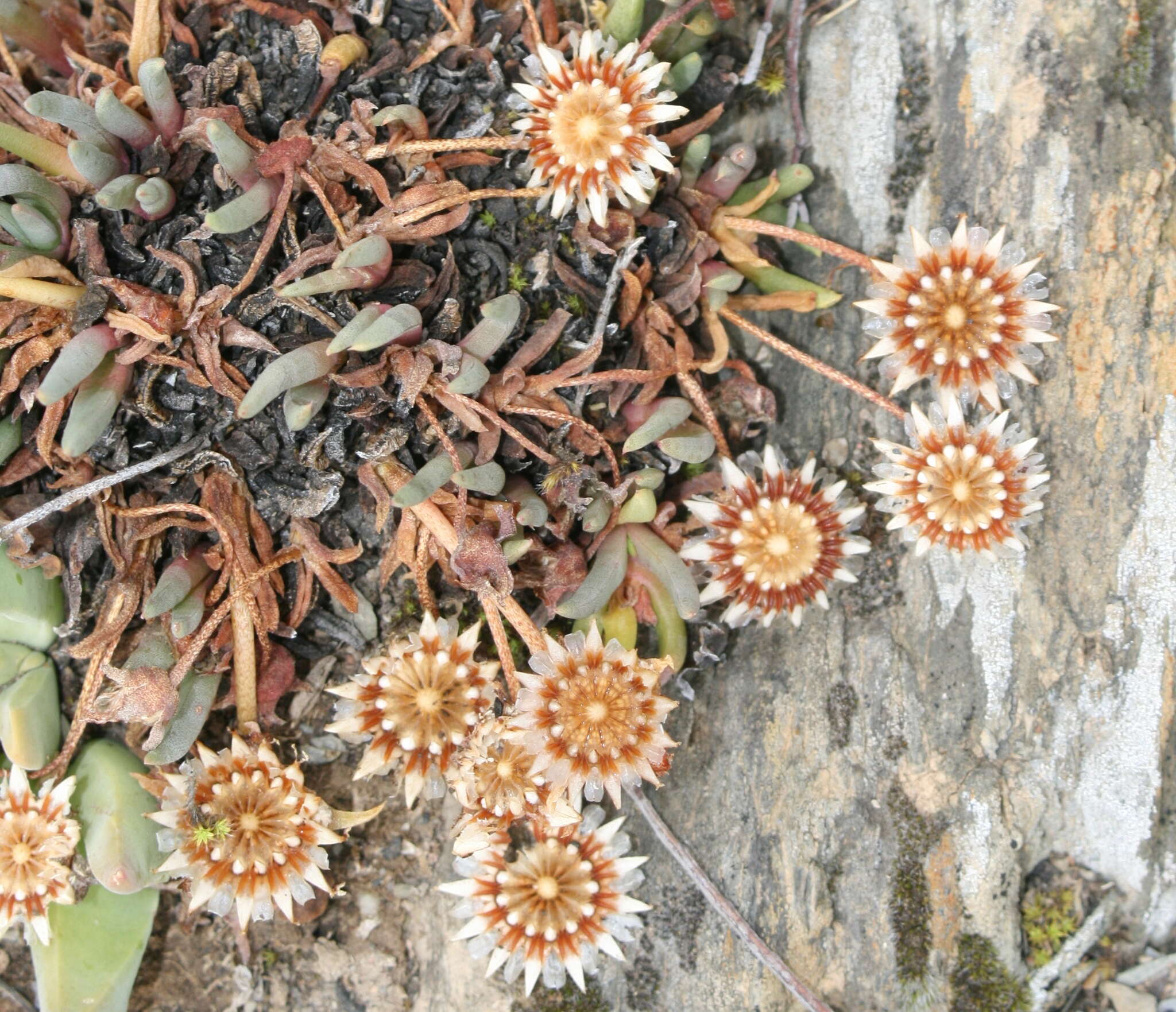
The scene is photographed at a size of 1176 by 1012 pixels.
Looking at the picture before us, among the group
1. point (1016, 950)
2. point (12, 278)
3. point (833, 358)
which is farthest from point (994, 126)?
Answer: point (12, 278)

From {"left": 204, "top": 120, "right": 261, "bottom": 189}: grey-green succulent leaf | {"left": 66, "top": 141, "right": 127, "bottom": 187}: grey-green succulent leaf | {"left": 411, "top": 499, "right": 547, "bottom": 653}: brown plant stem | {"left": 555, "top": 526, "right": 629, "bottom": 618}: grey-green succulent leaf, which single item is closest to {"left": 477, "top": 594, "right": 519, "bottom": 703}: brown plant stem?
{"left": 411, "top": 499, "right": 547, "bottom": 653}: brown plant stem

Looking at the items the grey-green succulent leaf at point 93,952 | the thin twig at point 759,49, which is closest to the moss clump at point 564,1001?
the grey-green succulent leaf at point 93,952

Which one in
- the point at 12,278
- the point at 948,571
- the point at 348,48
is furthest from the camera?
the point at 948,571

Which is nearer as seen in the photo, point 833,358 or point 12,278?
point 12,278

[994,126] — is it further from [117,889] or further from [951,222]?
[117,889]

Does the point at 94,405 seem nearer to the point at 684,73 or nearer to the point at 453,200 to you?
the point at 453,200
